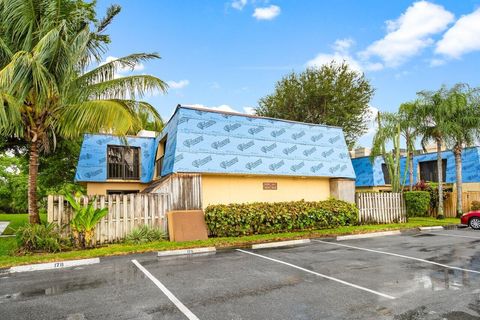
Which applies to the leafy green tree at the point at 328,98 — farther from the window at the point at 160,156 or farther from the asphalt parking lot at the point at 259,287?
the asphalt parking lot at the point at 259,287

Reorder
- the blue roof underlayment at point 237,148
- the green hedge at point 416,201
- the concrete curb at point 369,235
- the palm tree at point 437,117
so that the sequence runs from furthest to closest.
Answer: the palm tree at point 437,117, the green hedge at point 416,201, the blue roof underlayment at point 237,148, the concrete curb at point 369,235

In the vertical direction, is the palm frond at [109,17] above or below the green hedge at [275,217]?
above

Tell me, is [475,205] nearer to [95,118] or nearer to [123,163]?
[123,163]

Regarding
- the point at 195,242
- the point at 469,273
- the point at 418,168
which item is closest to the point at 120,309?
the point at 195,242

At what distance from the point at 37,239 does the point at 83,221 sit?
4.31 feet

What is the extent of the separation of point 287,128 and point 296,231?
5.34m

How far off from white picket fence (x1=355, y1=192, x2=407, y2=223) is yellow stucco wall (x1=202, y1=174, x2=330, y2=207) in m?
1.82

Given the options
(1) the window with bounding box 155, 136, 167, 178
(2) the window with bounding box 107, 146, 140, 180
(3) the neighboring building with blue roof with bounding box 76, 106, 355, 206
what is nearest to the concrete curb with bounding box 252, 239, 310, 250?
(3) the neighboring building with blue roof with bounding box 76, 106, 355, 206

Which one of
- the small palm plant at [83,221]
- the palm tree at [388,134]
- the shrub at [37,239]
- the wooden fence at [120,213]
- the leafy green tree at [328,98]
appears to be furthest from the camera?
the leafy green tree at [328,98]

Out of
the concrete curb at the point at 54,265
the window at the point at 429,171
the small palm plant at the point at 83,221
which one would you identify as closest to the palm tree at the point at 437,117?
the window at the point at 429,171

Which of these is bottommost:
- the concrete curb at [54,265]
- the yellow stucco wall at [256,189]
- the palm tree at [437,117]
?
the concrete curb at [54,265]

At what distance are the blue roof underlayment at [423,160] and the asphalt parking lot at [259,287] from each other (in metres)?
16.7

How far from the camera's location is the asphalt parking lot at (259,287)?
15.4 ft

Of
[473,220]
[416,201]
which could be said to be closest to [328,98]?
[416,201]
